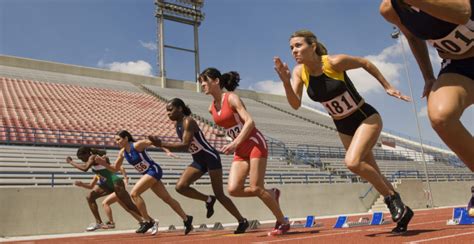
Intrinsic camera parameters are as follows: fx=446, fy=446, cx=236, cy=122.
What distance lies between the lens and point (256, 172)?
5.51 m

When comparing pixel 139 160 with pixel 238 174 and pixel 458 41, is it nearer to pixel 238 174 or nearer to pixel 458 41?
pixel 238 174

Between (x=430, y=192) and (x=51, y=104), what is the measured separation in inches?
759

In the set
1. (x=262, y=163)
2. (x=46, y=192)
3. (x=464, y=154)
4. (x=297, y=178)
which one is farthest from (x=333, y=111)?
(x=297, y=178)

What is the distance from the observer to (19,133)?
652 inches

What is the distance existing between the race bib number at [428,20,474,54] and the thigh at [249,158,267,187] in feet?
10.6

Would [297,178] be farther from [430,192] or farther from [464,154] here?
[464,154]

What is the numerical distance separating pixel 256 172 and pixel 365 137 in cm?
168

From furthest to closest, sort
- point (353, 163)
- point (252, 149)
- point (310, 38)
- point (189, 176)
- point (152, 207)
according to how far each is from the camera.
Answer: point (152, 207) < point (189, 176) < point (252, 149) < point (310, 38) < point (353, 163)

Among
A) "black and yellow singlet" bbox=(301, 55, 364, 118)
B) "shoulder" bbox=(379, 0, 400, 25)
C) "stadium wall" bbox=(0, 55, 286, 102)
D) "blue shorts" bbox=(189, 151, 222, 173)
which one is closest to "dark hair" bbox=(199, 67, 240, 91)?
"blue shorts" bbox=(189, 151, 222, 173)

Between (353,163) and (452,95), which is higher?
(452,95)

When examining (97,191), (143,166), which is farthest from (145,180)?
(97,191)

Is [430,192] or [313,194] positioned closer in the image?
[313,194]

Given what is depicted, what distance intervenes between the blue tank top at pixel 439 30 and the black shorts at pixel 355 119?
1.80 m

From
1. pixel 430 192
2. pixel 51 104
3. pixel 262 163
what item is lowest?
pixel 430 192
